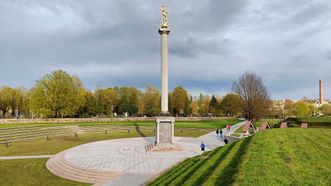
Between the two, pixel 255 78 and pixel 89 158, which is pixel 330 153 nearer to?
pixel 89 158

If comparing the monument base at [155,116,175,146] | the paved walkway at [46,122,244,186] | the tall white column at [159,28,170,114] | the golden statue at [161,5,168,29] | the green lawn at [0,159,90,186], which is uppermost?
the golden statue at [161,5,168,29]

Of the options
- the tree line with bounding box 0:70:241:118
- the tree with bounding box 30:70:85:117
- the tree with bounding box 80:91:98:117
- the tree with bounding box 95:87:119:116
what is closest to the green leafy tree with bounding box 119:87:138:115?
the tree line with bounding box 0:70:241:118

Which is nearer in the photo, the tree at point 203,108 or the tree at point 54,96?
the tree at point 54,96

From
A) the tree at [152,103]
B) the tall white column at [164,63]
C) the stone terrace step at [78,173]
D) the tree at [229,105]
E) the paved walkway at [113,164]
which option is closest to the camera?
the paved walkway at [113,164]

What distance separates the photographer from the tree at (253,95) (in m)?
70.4

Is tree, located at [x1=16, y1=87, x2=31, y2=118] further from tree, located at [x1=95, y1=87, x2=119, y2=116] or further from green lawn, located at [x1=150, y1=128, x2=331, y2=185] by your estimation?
green lawn, located at [x1=150, y1=128, x2=331, y2=185]

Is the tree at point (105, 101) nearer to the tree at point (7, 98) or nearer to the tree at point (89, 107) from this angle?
the tree at point (89, 107)

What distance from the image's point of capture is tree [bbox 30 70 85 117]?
7412cm

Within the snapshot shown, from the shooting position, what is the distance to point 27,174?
838 inches

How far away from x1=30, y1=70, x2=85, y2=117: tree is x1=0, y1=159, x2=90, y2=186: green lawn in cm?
5182

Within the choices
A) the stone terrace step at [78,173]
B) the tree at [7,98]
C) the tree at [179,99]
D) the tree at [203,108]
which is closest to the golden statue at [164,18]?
the stone terrace step at [78,173]

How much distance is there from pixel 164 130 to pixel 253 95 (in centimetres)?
4753

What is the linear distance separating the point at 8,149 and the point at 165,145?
2042cm

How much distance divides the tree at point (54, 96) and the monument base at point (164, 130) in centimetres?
5312
